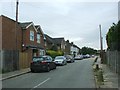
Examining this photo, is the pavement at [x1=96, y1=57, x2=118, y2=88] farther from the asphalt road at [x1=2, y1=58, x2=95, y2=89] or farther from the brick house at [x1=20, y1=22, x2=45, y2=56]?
the brick house at [x1=20, y1=22, x2=45, y2=56]

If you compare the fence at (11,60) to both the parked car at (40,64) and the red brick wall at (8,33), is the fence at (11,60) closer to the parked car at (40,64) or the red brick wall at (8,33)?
the parked car at (40,64)

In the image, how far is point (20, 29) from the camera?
140 feet

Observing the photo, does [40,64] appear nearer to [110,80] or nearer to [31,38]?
[110,80]

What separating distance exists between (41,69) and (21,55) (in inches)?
Result: 186

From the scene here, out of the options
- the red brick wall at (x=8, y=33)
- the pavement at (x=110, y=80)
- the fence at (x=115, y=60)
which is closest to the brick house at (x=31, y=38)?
the red brick wall at (x=8, y=33)

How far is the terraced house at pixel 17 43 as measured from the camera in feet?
90.9

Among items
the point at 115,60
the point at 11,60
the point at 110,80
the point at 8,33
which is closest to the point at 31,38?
the point at 8,33

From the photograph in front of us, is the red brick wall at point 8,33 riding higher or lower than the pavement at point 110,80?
higher

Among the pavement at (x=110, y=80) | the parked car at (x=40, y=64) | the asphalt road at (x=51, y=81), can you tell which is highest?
the parked car at (x=40, y=64)

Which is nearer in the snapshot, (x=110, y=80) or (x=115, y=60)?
(x=110, y=80)

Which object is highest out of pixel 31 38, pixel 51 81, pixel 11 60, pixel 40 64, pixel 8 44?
pixel 31 38

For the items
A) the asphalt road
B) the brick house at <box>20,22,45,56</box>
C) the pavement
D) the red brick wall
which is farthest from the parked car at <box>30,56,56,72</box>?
the brick house at <box>20,22,45,56</box>

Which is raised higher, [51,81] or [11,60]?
[11,60]

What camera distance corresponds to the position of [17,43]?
4019cm
